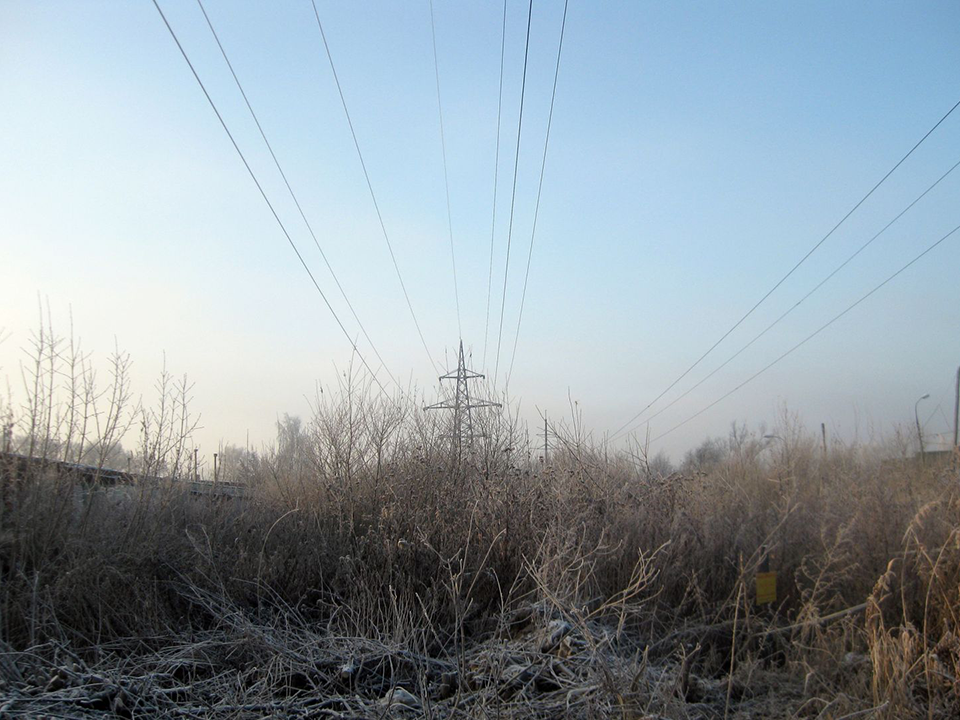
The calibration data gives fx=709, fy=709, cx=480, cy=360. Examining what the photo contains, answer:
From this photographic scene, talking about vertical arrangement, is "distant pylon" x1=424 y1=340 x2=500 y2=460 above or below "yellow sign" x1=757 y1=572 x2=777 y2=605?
above

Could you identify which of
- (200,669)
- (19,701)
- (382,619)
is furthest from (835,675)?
(19,701)

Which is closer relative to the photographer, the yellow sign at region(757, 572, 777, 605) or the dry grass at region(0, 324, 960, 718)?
the dry grass at region(0, 324, 960, 718)

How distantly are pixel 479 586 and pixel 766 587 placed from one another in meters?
2.99

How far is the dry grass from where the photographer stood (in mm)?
5184

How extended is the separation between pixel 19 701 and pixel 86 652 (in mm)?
1668

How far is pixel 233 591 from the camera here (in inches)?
317

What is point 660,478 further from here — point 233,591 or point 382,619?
point 233,591

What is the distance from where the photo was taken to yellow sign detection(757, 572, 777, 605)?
6555 mm

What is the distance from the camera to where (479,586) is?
7.88 metres

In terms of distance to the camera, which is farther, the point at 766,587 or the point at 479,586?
the point at 479,586

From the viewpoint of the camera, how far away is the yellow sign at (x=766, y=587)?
655 centimetres

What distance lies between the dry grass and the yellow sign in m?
0.18

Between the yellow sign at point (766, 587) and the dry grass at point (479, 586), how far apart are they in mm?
177

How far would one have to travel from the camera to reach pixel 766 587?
659 cm
